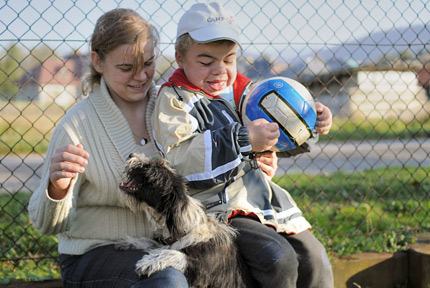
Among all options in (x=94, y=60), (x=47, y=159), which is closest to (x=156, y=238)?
(x=47, y=159)

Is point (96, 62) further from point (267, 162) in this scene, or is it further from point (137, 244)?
point (267, 162)

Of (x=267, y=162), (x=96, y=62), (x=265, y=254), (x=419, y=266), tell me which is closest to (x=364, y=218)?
(x=419, y=266)

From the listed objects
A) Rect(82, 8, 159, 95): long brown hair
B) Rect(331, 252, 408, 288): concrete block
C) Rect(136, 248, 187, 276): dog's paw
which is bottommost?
Rect(331, 252, 408, 288): concrete block

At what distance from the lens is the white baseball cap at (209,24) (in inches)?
106

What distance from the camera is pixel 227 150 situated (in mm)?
2422

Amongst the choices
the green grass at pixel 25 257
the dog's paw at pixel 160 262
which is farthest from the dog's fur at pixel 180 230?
the green grass at pixel 25 257

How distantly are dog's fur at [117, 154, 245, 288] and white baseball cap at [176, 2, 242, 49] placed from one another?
0.80 meters

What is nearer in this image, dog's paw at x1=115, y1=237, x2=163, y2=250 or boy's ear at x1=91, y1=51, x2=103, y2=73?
dog's paw at x1=115, y1=237, x2=163, y2=250

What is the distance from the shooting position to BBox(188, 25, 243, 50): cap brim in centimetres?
267

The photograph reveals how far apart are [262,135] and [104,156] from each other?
35.8 inches

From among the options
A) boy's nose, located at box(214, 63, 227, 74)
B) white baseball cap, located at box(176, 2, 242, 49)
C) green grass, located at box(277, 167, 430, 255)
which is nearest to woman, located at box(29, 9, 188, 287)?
white baseball cap, located at box(176, 2, 242, 49)

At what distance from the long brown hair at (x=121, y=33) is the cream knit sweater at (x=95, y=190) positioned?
14.2 inches

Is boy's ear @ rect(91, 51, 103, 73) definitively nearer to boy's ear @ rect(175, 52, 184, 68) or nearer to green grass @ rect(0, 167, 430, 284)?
boy's ear @ rect(175, 52, 184, 68)

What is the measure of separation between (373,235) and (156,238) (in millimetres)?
2488
